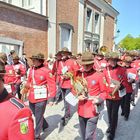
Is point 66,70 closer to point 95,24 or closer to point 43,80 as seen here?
point 43,80

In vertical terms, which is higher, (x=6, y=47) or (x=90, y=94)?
(x=6, y=47)

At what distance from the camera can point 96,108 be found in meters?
4.10

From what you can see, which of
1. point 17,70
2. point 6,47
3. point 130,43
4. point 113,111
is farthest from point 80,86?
point 130,43

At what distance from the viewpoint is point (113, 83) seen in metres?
5.21

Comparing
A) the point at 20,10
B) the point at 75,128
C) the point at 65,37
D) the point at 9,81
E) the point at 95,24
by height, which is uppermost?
the point at 95,24

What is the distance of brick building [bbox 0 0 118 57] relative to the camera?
41.4 ft

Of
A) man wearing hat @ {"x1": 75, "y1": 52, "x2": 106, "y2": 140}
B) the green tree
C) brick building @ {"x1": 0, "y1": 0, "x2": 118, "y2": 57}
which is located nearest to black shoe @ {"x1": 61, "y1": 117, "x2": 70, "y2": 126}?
man wearing hat @ {"x1": 75, "y1": 52, "x2": 106, "y2": 140}

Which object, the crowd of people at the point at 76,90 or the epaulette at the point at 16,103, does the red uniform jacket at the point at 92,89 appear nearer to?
the crowd of people at the point at 76,90

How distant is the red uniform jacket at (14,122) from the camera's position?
5.63 ft

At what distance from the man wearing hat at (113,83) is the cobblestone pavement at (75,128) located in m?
0.62

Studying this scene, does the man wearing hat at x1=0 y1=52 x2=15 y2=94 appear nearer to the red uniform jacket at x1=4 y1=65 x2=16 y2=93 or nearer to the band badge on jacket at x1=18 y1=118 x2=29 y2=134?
the red uniform jacket at x1=4 y1=65 x2=16 y2=93

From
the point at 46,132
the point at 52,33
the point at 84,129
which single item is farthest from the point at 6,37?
the point at 84,129

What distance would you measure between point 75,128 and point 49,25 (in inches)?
393

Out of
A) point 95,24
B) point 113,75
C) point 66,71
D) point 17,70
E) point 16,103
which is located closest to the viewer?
point 16,103
